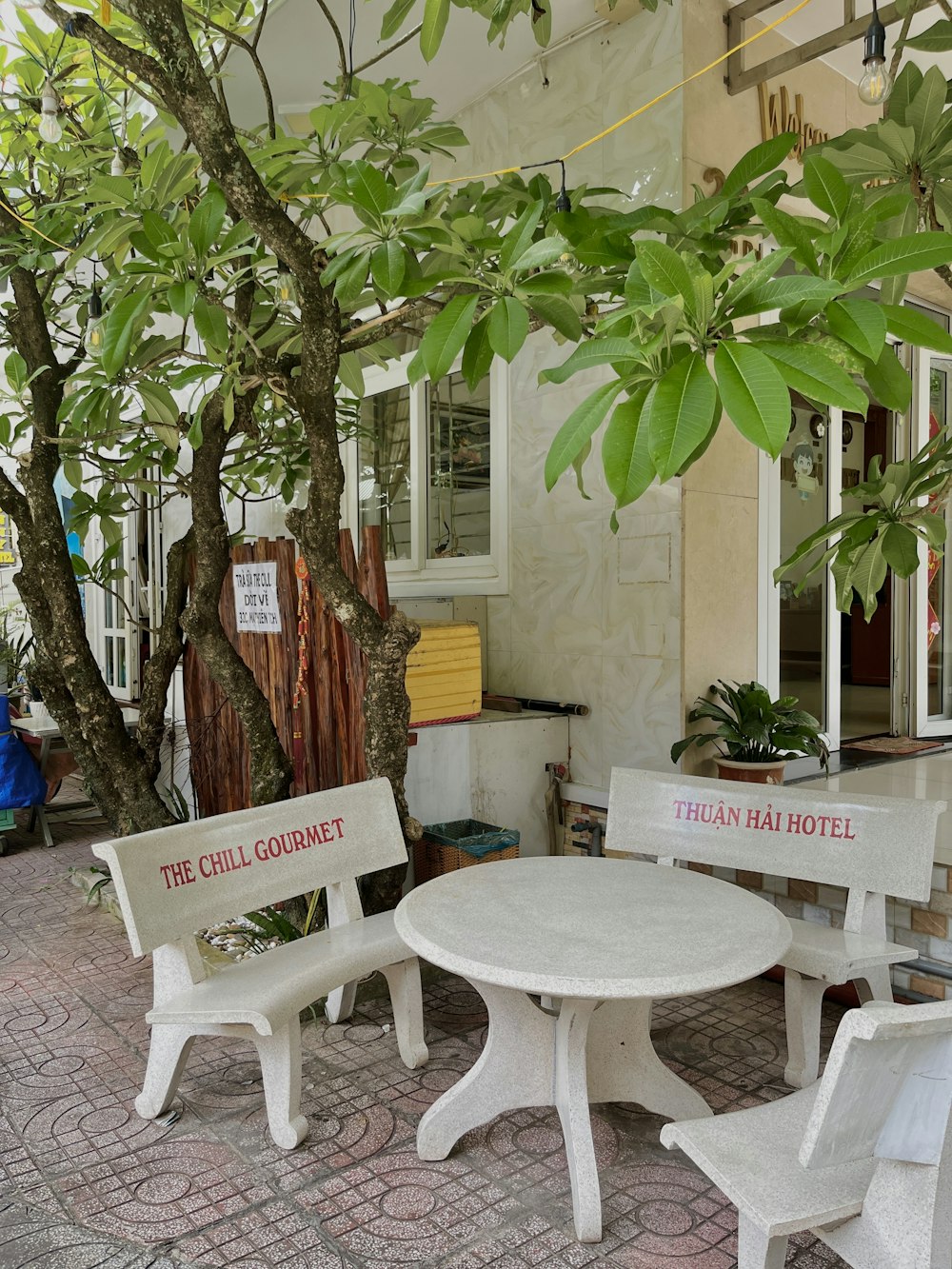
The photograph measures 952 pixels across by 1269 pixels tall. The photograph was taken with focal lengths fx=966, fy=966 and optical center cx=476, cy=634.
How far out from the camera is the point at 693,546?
150 inches

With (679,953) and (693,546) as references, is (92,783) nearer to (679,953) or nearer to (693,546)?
(693,546)

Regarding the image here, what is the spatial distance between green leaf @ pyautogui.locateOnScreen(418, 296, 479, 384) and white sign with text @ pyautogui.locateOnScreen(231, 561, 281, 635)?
2.52m

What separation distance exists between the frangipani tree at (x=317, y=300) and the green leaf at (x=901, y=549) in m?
0.62

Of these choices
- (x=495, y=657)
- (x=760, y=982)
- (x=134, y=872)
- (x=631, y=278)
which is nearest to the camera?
(x=631, y=278)

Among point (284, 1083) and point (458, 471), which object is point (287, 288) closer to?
point (284, 1083)

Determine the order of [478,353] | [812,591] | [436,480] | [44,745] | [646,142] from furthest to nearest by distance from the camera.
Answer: [44,745], [436,480], [812,591], [646,142], [478,353]

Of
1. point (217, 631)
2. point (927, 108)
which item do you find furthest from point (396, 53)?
point (927, 108)

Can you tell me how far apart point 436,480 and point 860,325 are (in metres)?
3.84

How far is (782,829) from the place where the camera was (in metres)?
2.78

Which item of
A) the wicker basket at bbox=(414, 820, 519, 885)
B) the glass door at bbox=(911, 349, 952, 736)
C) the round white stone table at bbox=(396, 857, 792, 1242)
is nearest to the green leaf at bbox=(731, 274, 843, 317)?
the round white stone table at bbox=(396, 857, 792, 1242)

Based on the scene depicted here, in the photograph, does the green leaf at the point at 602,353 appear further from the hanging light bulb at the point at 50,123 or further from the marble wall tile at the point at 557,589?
the marble wall tile at the point at 557,589

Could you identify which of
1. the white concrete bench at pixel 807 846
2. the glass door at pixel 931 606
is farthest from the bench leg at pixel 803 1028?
the glass door at pixel 931 606

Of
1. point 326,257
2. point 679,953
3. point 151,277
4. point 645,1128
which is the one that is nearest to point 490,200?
point 326,257

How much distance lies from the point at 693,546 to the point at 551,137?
2035mm
